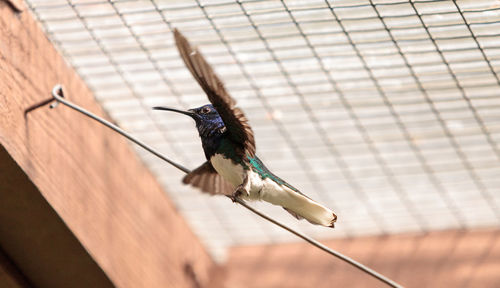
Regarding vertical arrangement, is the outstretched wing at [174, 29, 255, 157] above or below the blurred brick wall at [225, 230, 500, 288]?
above

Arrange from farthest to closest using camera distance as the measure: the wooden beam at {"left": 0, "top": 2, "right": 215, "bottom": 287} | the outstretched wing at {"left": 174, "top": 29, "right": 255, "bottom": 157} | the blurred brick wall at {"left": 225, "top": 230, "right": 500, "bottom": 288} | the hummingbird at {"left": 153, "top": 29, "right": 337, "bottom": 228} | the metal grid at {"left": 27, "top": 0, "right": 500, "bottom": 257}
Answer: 1. the blurred brick wall at {"left": 225, "top": 230, "right": 500, "bottom": 288}
2. the metal grid at {"left": 27, "top": 0, "right": 500, "bottom": 257}
3. the hummingbird at {"left": 153, "top": 29, "right": 337, "bottom": 228}
4. the wooden beam at {"left": 0, "top": 2, "right": 215, "bottom": 287}
5. the outstretched wing at {"left": 174, "top": 29, "right": 255, "bottom": 157}

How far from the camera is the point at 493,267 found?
2473 millimetres

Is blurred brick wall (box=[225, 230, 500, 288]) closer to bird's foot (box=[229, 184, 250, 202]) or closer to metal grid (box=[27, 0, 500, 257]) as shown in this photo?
metal grid (box=[27, 0, 500, 257])

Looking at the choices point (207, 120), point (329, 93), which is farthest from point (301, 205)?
point (329, 93)

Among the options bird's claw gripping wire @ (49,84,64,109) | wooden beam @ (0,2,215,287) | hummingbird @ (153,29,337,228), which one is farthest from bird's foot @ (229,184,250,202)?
bird's claw gripping wire @ (49,84,64,109)

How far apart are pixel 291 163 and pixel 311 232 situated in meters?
0.33

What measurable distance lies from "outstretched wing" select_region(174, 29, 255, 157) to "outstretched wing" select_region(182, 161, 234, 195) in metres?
0.14

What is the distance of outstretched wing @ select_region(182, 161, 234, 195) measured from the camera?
6.59ft

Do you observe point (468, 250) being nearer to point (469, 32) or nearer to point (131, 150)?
point (469, 32)

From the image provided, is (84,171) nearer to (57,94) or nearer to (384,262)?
(57,94)

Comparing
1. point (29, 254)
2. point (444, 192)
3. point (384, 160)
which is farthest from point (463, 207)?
point (29, 254)

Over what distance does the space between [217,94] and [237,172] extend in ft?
1.22

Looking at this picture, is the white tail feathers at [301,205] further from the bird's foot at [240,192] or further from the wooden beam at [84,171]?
the wooden beam at [84,171]

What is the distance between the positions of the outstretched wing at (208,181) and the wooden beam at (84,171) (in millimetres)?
249
